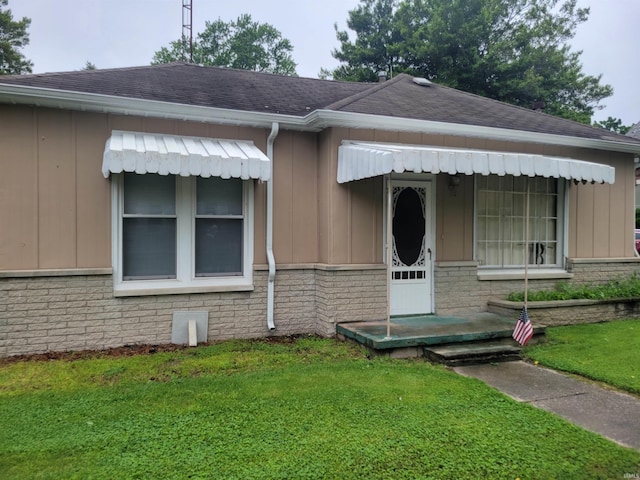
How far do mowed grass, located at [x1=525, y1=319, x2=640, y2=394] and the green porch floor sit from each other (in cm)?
46

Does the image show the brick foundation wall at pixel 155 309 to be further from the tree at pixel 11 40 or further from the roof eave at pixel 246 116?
the tree at pixel 11 40

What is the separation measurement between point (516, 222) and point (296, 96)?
4.73m

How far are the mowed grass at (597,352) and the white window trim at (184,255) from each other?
14.0 feet

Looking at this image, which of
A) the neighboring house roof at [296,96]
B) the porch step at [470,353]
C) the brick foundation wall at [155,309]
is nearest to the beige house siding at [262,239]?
the brick foundation wall at [155,309]

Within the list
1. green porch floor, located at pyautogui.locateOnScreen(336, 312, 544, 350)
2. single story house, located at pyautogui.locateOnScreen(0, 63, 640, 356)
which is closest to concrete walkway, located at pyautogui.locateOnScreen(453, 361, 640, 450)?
green porch floor, located at pyautogui.locateOnScreen(336, 312, 544, 350)

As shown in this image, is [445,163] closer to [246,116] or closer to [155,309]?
[246,116]

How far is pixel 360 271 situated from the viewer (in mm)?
6887

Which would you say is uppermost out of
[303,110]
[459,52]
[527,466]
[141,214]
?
[459,52]

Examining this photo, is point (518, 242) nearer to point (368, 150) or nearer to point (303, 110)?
point (368, 150)

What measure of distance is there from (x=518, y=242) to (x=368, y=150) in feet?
13.1

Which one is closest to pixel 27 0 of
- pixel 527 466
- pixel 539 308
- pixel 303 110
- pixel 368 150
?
pixel 303 110

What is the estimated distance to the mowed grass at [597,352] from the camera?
509 centimetres

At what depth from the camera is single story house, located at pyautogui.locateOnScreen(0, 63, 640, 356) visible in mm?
5746

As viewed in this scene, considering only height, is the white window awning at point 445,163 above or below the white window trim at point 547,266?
above
